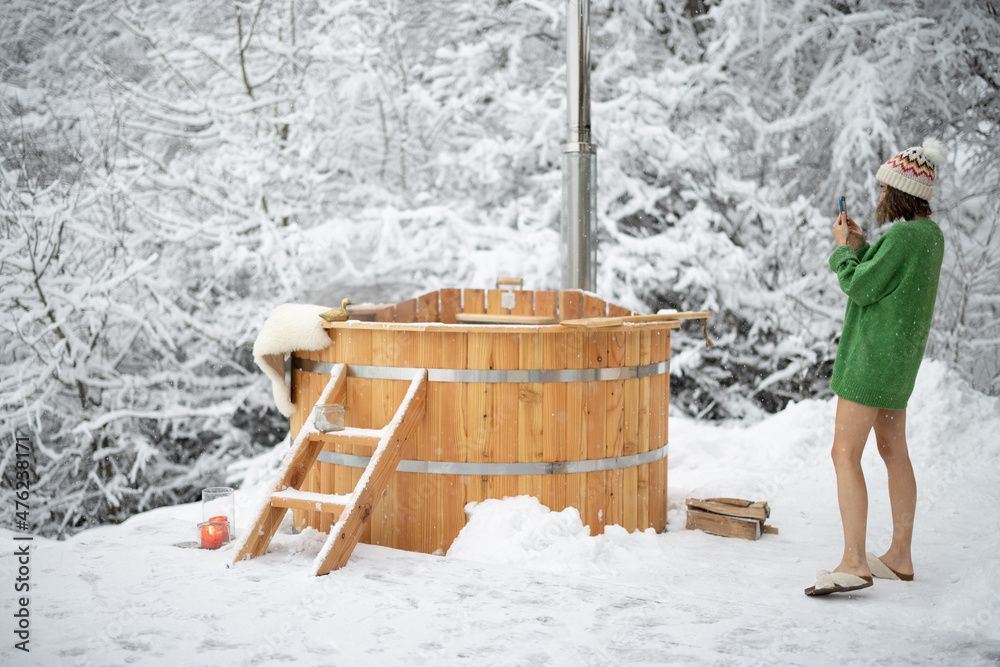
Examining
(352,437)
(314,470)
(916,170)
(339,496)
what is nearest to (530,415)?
(352,437)

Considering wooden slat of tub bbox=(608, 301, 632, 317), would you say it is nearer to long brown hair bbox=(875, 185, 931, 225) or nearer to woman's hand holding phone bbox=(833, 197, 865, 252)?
woman's hand holding phone bbox=(833, 197, 865, 252)

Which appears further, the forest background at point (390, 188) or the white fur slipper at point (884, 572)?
the forest background at point (390, 188)

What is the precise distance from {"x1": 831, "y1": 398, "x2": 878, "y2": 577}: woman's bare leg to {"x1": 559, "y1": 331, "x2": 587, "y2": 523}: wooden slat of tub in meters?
1.11

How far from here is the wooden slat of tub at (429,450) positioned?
12.3 ft

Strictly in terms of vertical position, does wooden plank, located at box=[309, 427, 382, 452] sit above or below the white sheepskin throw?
below

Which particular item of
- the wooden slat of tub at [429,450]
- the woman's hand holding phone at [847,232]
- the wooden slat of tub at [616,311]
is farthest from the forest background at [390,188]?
the woman's hand holding phone at [847,232]

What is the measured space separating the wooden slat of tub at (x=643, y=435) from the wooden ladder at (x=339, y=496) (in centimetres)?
110

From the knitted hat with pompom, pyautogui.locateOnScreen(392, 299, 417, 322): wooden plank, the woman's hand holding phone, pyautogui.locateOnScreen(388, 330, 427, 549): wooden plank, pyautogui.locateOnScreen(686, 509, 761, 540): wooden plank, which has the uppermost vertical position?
the knitted hat with pompom

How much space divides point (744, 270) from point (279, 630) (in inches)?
267

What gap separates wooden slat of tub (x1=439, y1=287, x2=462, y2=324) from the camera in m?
5.30

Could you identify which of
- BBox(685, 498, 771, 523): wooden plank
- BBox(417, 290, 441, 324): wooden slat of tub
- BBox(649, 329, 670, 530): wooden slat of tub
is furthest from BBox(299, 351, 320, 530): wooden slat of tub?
BBox(685, 498, 771, 523): wooden plank

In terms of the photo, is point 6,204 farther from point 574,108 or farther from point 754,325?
point 754,325

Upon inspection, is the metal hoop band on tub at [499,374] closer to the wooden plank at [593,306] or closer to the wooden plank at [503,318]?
the wooden plank at [593,306]

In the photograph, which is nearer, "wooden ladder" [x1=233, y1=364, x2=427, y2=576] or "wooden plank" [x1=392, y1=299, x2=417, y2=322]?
"wooden ladder" [x1=233, y1=364, x2=427, y2=576]
